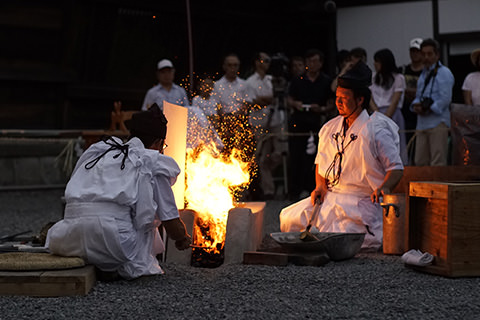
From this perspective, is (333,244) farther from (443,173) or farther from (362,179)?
(443,173)

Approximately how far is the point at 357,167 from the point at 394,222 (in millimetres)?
574

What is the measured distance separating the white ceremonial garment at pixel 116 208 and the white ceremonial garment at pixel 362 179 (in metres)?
1.82

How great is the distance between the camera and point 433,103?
8.01 metres

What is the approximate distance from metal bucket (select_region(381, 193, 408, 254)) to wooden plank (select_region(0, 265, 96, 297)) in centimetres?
249

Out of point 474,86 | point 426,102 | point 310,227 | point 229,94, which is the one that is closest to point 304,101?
point 229,94

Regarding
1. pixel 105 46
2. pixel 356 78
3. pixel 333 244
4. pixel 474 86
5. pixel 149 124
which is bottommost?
pixel 333 244

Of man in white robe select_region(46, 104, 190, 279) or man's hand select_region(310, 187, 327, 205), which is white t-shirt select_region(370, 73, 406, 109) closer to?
man's hand select_region(310, 187, 327, 205)

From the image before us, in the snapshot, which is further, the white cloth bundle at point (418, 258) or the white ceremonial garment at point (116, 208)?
the white cloth bundle at point (418, 258)

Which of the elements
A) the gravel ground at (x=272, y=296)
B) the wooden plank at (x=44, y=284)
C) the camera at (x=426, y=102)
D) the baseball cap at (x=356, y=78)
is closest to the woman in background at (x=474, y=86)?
the camera at (x=426, y=102)

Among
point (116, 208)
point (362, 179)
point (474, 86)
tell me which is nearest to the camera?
point (116, 208)

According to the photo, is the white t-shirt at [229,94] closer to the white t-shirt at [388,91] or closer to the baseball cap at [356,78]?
the white t-shirt at [388,91]

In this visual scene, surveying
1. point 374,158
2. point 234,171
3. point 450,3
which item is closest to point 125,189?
point 234,171

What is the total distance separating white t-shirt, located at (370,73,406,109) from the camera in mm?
8086

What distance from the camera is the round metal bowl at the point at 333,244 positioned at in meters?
4.95
